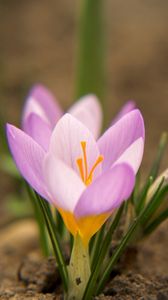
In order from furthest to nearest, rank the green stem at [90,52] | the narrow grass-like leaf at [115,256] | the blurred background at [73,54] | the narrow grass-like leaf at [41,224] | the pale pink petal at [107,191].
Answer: the blurred background at [73,54] < the green stem at [90,52] < the narrow grass-like leaf at [41,224] < the narrow grass-like leaf at [115,256] < the pale pink petal at [107,191]

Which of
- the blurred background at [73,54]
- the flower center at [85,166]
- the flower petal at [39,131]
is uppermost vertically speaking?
the blurred background at [73,54]

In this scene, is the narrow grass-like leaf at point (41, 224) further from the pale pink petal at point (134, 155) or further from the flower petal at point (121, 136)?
the pale pink petal at point (134, 155)

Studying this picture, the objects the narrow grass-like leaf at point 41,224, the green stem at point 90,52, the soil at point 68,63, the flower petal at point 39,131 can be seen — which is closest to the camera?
the flower petal at point 39,131

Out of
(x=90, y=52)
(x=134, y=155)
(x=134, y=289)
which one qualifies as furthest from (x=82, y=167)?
(x=90, y=52)

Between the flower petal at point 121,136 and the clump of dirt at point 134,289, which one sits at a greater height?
the flower petal at point 121,136

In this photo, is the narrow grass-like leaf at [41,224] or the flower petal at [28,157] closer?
the flower petal at [28,157]

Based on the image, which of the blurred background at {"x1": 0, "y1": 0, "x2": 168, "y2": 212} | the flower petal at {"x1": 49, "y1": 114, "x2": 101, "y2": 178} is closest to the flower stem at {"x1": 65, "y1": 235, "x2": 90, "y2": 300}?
the flower petal at {"x1": 49, "y1": 114, "x2": 101, "y2": 178}

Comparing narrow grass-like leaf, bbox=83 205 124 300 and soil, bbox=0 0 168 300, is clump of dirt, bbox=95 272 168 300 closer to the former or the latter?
narrow grass-like leaf, bbox=83 205 124 300

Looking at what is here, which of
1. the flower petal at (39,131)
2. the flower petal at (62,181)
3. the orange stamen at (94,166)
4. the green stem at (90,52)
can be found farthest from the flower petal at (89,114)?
the green stem at (90,52)
